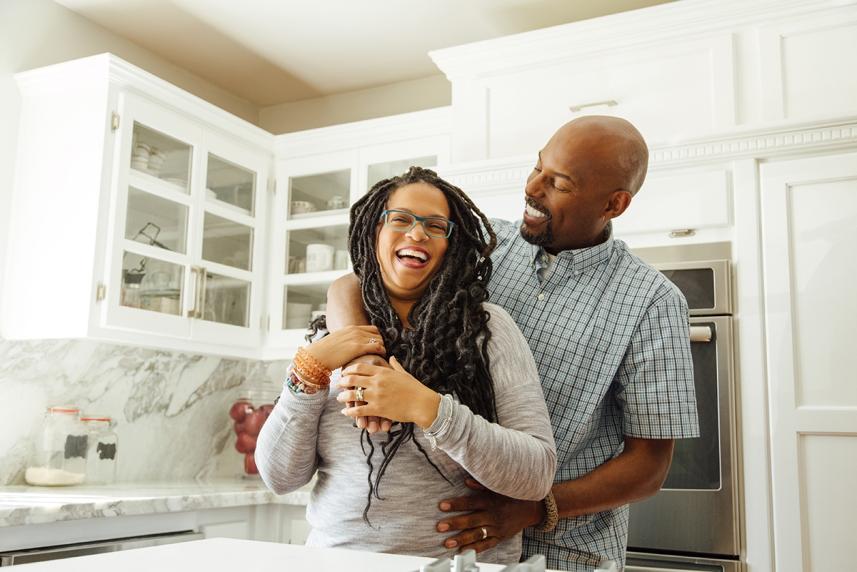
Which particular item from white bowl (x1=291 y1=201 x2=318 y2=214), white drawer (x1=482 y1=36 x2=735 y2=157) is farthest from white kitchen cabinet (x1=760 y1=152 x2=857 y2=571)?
white bowl (x1=291 y1=201 x2=318 y2=214)

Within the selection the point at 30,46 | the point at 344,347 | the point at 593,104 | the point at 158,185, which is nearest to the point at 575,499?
the point at 344,347

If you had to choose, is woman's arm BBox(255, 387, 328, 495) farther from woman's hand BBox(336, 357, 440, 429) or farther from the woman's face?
the woman's face

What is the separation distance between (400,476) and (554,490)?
285 millimetres

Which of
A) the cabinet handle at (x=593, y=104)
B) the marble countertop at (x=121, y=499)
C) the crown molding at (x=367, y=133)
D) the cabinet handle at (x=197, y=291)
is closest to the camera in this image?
the marble countertop at (x=121, y=499)

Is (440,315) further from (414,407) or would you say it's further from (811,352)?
(811,352)

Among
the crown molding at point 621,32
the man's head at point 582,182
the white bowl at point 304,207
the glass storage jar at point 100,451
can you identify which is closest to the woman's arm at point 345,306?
the man's head at point 582,182

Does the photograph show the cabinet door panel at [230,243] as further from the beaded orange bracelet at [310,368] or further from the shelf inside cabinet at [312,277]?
the beaded orange bracelet at [310,368]

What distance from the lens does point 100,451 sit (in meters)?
2.86

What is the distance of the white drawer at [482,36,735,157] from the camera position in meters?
2.40

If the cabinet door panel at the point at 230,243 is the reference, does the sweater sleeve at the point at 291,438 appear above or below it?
below

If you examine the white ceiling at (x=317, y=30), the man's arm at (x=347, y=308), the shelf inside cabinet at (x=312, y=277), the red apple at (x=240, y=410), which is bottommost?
the red apple at (x=240, y=410)

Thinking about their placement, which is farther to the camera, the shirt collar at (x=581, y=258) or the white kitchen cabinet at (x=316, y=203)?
the white kitchen cabinet at (x=316, y=203)

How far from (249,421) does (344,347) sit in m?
2.35

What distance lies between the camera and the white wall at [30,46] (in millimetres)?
2730
